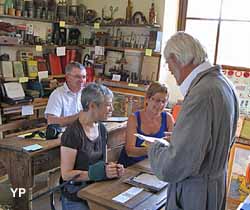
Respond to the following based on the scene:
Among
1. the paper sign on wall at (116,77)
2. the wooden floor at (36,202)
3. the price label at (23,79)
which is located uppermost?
the paper sign on wall at (116,77)

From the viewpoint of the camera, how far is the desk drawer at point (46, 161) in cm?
240

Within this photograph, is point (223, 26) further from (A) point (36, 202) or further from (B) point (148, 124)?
(A) point (36, 202)

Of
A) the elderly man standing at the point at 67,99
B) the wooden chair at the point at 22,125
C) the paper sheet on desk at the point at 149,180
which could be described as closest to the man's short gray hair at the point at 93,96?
the paper sheet on desk at the point at 149,180

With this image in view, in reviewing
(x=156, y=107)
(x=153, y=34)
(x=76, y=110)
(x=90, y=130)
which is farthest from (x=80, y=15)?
(x=90, y=130)

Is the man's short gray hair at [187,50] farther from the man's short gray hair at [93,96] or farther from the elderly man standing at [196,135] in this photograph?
the man's short gray hair at [93,96]

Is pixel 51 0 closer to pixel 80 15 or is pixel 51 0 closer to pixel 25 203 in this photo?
pixel 80 15

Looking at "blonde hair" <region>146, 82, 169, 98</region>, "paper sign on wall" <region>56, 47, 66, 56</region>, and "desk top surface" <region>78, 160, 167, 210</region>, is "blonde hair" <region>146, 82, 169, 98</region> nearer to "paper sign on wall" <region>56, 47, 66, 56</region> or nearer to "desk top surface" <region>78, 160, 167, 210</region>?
"desk top surface" <region>78, 160, 167, 210</region>

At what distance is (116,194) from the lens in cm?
164

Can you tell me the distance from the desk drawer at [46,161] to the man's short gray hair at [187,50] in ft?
4.61

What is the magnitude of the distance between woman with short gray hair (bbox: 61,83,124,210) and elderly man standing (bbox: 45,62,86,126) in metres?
1.15

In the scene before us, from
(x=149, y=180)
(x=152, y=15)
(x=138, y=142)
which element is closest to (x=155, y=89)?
(x=138, y=142)

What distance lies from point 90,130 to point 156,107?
68 cm

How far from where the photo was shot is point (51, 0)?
14.0 ft

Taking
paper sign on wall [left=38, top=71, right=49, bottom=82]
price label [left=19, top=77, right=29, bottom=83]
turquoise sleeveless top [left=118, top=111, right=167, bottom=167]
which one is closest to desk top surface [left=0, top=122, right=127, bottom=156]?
turquoise sleeveless top [left=118, top=111, right=167, bottom=167]
